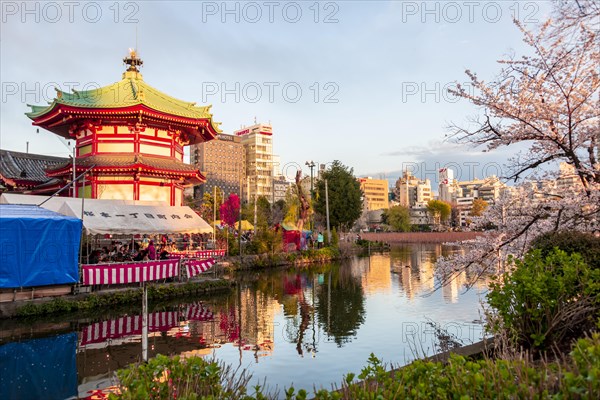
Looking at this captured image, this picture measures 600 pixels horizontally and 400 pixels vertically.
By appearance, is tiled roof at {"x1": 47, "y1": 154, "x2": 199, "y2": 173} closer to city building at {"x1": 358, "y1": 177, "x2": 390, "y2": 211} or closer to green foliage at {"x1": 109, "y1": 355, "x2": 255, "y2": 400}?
green foliage at {"x1": 109, "y1": 355, "x2": 255, "y2": 400}

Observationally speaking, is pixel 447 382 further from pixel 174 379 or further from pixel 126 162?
pixel 126 162

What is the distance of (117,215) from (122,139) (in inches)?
323

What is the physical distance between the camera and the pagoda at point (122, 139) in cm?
2695

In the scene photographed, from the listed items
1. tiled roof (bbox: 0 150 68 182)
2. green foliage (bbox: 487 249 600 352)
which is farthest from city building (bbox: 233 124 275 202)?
green foliage (bbox: 487 249 600 352)

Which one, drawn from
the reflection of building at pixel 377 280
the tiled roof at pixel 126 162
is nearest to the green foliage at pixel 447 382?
the reflection of building at pixel 377 280

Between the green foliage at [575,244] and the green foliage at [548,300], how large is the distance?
→ 781 millimetres

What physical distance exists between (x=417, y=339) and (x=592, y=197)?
236 inches

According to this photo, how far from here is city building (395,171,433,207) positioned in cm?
16491

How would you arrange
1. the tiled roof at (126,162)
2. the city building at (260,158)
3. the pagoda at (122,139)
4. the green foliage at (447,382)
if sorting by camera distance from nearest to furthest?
the green foliage at (447,382) < the tiled roof at (126,162) < the pagoda at (122,139) < the city building at (260,158)

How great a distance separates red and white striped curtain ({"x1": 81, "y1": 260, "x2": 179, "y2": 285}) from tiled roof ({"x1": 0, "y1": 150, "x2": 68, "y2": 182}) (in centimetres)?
1651

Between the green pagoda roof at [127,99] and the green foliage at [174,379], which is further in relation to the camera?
the green pagoda roof at [127,99]

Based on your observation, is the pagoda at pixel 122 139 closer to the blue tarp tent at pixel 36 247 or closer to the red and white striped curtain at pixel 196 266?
the red and white striped curtain at pixel 196 266

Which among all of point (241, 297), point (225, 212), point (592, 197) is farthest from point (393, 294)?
point (225, 212)

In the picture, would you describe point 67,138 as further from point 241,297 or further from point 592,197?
point 592,197
